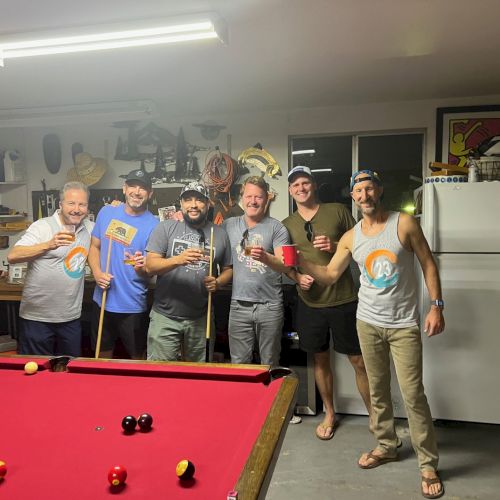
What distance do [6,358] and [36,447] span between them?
88 cm

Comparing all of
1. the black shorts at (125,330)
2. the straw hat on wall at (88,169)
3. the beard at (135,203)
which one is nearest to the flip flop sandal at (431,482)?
Result: the black shorts at (125,330)

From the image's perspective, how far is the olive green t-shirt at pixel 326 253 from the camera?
9.65 feet

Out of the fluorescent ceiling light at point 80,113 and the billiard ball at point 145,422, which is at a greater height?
the fluorescent ceiling light at point 80,113

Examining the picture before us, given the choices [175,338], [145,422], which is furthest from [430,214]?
[145,422]

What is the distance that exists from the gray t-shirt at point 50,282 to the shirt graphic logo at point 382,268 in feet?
6.16

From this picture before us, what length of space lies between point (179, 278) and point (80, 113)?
1847mm

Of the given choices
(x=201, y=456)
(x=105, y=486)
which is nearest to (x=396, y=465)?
(x=201, y=456)

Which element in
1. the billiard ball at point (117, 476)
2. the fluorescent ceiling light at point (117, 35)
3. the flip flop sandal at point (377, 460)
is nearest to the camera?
the billiard ball at point (117, 476)

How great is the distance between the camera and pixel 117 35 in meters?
2.08

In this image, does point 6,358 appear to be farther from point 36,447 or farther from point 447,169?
point 447,169

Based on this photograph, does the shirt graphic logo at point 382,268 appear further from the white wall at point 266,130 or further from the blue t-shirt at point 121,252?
the white wall at point 266,130

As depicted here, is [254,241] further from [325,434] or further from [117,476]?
[117,476]

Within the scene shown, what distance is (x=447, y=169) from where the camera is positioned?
3.16 m

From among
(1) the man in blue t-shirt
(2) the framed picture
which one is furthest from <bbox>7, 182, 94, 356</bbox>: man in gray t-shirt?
(2) the framed picture
